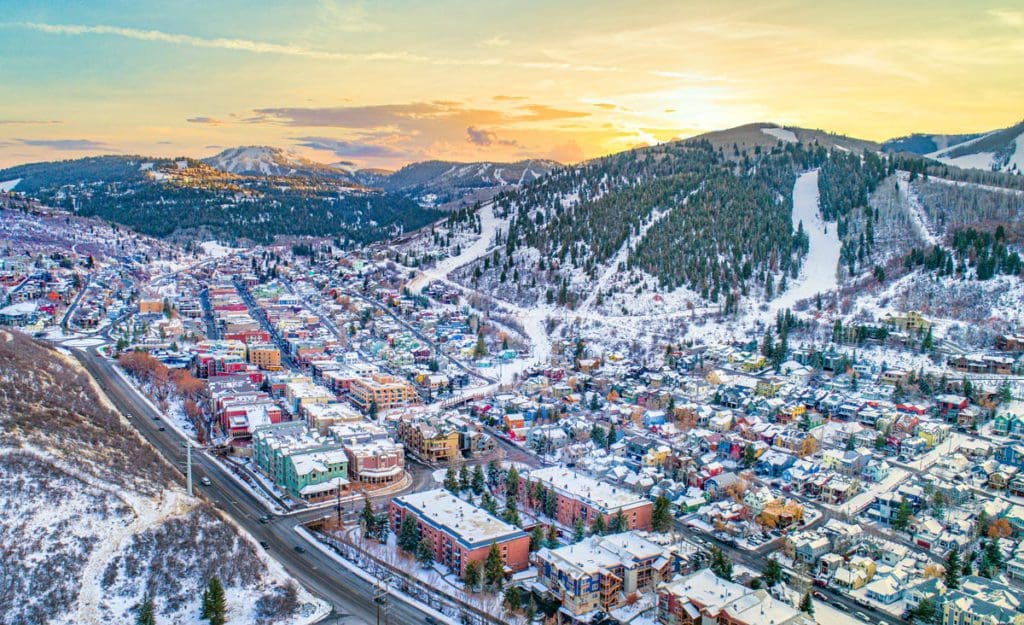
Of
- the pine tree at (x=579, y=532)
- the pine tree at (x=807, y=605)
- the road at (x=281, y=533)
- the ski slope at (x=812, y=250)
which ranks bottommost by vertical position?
the road at (x=281, y=533)

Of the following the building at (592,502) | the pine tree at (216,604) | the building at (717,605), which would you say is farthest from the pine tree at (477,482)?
the pine tree at (216,604)

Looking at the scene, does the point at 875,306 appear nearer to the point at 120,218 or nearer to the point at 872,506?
the point at 872,506

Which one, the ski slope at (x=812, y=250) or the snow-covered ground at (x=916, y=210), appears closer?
the ski slope at (x=812, y=250)

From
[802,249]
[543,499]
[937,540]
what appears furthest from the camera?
[802,249]

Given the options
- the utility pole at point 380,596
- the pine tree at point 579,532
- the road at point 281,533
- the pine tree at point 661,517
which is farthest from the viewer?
the pine tree at point 661,517

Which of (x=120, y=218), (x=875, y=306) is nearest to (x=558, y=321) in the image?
(x=875, y=306)

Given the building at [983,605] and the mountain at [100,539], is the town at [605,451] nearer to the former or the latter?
the building at [983,605]

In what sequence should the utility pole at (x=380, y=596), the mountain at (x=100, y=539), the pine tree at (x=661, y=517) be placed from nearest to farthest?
the mountain at (x=100, y=539), the utility pole at (x=380, y=596), the pine tree at (x=661, y=517)
